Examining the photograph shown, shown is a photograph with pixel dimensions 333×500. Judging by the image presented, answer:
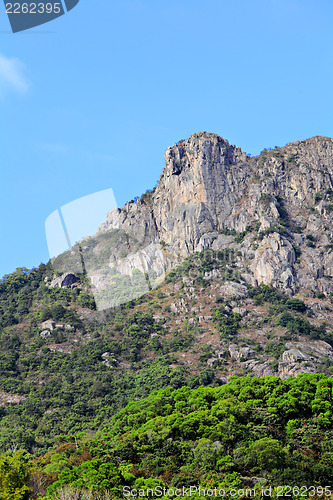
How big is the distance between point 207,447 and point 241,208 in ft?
175

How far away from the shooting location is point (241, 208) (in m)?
80.3

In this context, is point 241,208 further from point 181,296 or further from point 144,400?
point 144,400

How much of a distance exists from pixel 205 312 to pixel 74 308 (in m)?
17.5

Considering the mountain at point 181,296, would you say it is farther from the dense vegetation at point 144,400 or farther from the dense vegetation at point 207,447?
the dense vegetation at point 207,447

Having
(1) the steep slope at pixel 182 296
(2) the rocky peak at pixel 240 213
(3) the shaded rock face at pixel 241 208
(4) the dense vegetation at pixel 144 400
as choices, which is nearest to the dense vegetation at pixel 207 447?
(4) the dense vegetation at pixel 144 400

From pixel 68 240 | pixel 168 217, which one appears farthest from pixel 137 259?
pixel 68 240

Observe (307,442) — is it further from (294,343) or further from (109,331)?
(109,331)

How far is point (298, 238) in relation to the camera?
74375 millimetres

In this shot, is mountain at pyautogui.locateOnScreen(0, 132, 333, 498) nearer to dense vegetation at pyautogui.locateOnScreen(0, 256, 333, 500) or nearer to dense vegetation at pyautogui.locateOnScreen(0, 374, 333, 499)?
dense vegetation at pyautogui.locateOnScreen(0, 256, 333, 500)

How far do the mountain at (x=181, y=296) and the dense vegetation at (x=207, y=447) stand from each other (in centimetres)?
682

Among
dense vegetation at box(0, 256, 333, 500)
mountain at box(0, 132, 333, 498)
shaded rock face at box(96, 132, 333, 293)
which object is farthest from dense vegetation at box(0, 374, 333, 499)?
shaded rock face at box(96, 132, 333, 293)

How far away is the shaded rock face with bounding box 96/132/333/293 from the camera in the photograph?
2859 inches

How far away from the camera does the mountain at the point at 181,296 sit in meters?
56.2

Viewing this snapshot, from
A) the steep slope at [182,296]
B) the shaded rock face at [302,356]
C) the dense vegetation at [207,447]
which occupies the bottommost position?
the dense vegetation at [207,447]
